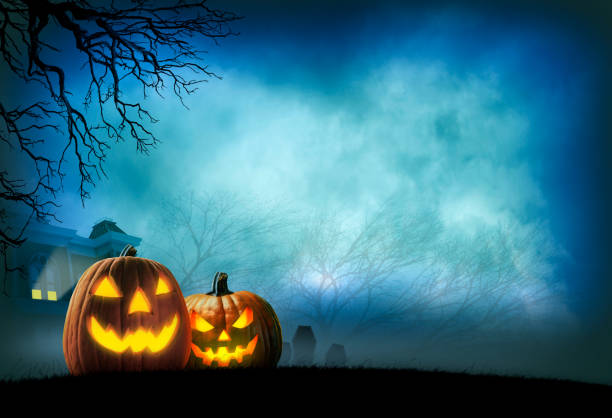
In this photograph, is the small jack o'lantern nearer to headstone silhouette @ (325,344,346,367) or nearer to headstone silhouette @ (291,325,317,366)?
headstone silhouette @ (325,344,346,367)

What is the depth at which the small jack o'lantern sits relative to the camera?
13.9 ft

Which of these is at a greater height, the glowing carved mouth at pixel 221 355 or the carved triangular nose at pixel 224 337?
the carved triangular nose at pixel 224 337

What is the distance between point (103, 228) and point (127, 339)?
4.32 m

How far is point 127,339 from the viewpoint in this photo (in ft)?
11.2

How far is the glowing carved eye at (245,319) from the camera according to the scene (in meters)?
4.26

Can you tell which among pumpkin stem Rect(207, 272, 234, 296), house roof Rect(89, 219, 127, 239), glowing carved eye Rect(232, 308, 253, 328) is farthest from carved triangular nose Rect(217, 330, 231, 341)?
house roof Rect(89, 219, 127, 239)

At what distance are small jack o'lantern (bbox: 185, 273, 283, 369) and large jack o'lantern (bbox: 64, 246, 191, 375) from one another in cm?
54

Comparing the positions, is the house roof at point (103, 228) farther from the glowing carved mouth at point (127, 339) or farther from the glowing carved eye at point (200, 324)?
the glowing carved mouth at point (127, 339)

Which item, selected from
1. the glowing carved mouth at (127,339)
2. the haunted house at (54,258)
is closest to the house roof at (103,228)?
the haunted house at (54,258)

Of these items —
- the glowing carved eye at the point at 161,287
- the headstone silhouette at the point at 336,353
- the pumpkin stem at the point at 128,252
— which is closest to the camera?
the glowing carved eye at the point at 161,287

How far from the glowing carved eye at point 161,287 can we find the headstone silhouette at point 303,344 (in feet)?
11.7

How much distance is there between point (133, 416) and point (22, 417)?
1.58 ft

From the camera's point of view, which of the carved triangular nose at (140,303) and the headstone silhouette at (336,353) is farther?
the headstone silhouette at (336,353)

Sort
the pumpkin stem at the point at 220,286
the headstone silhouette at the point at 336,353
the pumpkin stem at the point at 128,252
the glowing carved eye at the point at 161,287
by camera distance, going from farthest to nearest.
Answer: the headstone silhouette at the point at 336,353, the pumpkin stem at the point at 220,286, the pumpkin stem at the point at 128,252, the glowing carved eye at the point at 161,287
